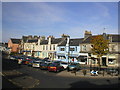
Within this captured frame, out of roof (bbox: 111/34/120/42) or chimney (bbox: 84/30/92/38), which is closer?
roof (bbox: 111/34/120/42)

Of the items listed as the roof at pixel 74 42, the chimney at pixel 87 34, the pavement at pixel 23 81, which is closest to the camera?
the pavement at pixel 23 81

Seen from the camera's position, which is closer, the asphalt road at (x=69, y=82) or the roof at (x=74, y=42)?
the asphalt road at (x=69, y=82)

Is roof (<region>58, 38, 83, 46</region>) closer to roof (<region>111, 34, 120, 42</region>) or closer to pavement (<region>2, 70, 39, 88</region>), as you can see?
roof (<region>111, 34, 120, 42</region>)

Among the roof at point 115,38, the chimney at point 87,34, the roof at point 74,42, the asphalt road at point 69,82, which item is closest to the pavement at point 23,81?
the asphalt road at point 69,82

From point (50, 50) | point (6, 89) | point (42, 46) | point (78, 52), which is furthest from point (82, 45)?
point (6, 89)

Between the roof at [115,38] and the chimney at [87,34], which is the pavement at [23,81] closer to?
the roof at [115,38]

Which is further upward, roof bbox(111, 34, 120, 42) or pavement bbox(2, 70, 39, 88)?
roof bbox(111, 34, 120, 42)

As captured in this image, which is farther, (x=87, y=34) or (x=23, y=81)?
(x=87, y=34)

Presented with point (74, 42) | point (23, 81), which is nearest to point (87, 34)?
point (74, 42)

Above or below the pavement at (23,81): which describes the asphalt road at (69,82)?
below

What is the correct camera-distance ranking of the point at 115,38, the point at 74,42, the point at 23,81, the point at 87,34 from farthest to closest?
the point at 74,42, the point at 87,34, the point at 115,38, the point at 23,81

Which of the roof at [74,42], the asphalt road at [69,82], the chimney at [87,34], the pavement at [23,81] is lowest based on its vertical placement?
the asphalt road at [69,82]

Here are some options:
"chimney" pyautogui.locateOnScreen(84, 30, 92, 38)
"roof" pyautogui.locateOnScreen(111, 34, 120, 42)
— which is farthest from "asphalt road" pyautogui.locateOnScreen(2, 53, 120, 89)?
"chimney" pyautogui.locateOnScreen(84, 30, 92, 38)

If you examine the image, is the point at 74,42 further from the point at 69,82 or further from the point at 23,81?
the point at 23,81
